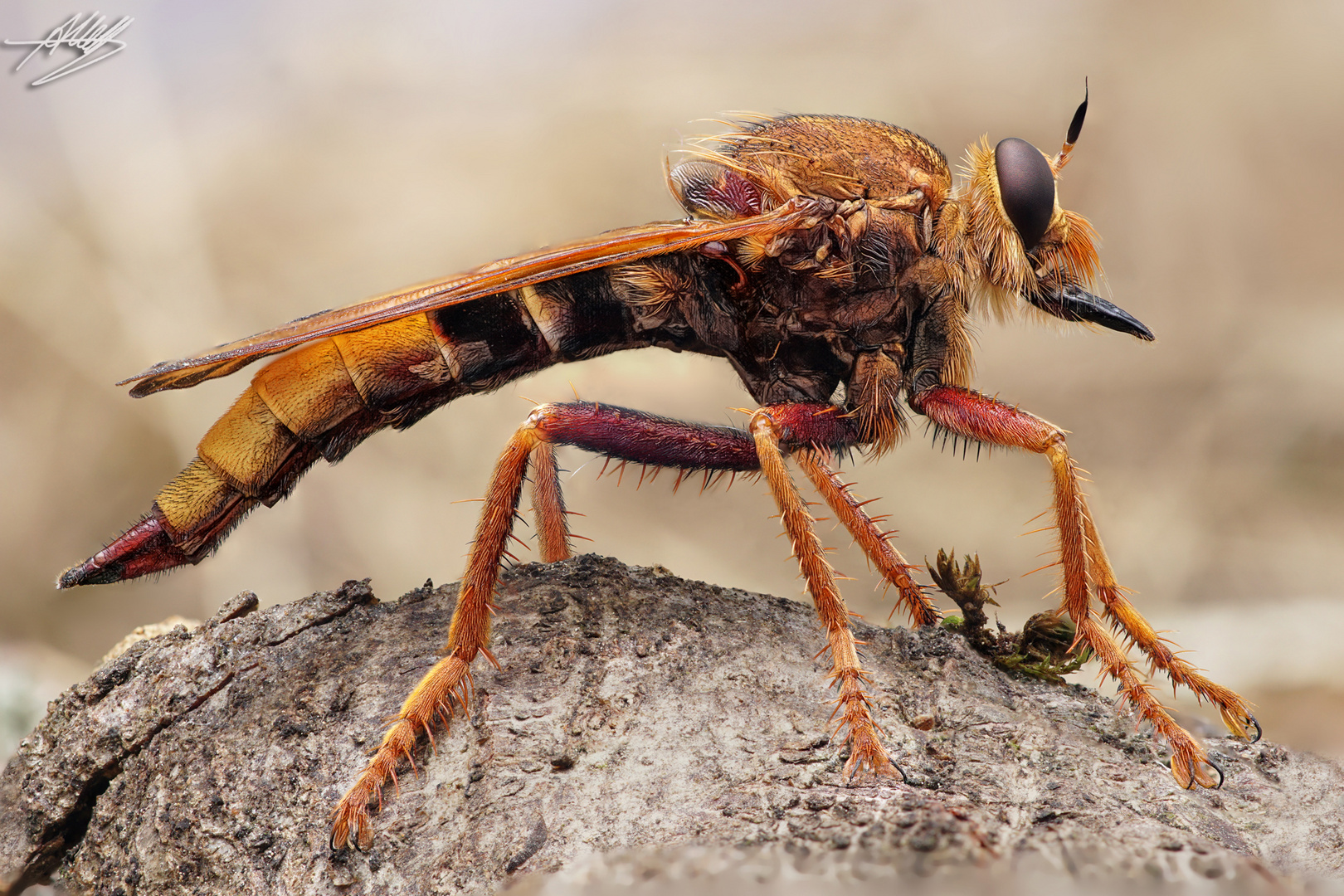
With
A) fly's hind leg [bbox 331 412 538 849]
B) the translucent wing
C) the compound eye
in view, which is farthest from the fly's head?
fly's hind leg [bbox 331 412 538 849]

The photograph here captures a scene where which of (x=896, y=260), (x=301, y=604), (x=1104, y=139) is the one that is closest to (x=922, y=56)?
(x=1104, y=139)

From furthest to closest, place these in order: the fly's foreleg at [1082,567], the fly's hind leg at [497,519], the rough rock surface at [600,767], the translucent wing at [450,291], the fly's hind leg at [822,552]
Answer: the fly's foreleg at [1082,567], the translucent wing at [450,291], the fly's hind leg at [497,519], the fly's hind leg at [822,552], the rough rock surface at [600,767]

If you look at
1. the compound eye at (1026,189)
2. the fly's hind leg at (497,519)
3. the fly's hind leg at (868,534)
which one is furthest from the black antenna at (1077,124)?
the fly's hind leg at (497,519)

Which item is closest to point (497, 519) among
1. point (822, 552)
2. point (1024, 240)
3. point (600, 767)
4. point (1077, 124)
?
point (600, 767)

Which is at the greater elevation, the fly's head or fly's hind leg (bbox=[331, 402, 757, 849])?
the fly's head

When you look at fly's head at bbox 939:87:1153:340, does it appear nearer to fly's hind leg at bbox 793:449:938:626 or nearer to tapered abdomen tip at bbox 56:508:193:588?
fly's hind leg at bbox 793:449:938:626

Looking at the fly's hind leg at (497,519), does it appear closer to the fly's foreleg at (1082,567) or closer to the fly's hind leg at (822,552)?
the fly's hind leg at (822,552)
